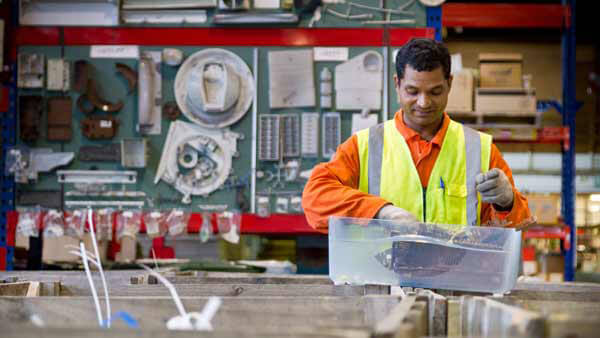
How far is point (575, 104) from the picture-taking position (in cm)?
698

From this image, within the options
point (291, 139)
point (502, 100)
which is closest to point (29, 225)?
point (291, 139)

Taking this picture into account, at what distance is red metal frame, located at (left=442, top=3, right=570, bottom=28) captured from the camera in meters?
6.73

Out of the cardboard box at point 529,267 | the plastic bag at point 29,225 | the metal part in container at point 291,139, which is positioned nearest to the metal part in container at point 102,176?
the plastic bag at point 29,225

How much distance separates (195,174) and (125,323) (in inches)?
130

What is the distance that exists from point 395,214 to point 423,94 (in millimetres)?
547

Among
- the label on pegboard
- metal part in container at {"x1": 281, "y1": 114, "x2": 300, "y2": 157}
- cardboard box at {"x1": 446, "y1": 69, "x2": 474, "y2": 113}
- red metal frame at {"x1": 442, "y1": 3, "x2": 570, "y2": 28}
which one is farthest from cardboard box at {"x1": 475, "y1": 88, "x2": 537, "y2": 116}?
the label on pegboard

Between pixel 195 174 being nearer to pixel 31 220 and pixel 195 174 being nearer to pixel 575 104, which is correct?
pixel 31 220

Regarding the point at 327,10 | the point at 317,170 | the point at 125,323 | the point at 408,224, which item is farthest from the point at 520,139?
the point at 125,323

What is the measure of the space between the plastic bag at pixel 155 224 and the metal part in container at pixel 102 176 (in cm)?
26

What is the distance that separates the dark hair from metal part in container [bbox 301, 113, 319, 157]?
6.86 ft

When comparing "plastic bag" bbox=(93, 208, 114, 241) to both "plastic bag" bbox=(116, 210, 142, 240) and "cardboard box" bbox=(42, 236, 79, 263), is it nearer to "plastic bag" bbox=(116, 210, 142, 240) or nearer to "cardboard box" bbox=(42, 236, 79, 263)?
"plastic bag" bbox=(116, 210, 142, 240)

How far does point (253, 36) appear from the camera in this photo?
5.10 meters

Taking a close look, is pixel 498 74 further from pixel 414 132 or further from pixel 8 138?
pixel 414 132

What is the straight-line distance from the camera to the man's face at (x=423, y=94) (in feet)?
9.45
